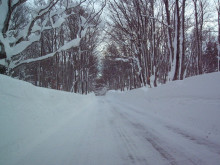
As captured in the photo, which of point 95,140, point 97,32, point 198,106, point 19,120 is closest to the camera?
point 19,120

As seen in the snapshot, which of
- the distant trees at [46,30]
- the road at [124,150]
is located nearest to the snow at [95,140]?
the road at [124,150]

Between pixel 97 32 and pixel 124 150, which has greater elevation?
pixel 97 32

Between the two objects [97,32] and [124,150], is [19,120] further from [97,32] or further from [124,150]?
[97,32]

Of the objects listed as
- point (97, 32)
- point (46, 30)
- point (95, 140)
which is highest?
point (97, 32)

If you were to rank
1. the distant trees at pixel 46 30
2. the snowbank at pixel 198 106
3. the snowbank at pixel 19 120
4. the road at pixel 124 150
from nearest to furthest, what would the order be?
the road at pixel 124 150 < the snowbank at pixel 19 120 < the snowbank at pixel 198 106 < the distant trees at pixel 46 30

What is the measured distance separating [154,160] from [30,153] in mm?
1952

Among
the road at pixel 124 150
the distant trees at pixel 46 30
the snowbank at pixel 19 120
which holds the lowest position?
the road at pixel 124 150

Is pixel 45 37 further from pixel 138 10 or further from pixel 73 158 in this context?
pixel 73 158

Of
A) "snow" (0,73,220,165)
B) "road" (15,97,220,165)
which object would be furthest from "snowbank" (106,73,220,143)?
"road" (15,97,220,165)

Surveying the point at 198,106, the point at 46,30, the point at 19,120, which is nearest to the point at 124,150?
the point at 19,120

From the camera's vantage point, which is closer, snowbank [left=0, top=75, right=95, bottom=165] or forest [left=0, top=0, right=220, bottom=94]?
snowbank [left=0, top=75, right=95, bottom=165]

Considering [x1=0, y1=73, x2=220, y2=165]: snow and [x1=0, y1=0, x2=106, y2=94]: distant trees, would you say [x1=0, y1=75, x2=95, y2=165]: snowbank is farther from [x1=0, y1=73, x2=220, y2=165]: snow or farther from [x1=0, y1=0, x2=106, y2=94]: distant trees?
[x1=0, y1=0, x2=106, y2=94]: distant trees

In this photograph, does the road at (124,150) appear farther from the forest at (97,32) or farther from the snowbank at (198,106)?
the forest at (97,32)

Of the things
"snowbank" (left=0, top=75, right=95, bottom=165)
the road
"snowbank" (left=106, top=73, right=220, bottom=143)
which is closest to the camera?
the road
